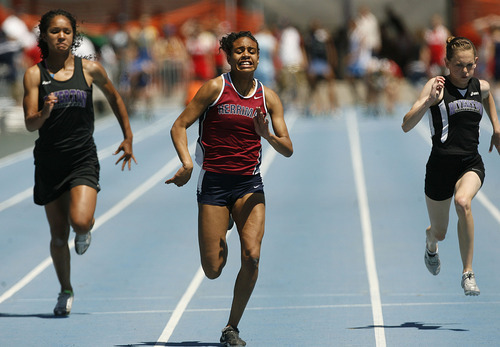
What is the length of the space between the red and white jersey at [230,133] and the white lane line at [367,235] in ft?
4.97

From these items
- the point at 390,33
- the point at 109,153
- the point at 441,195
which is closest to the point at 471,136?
the point at 441,195

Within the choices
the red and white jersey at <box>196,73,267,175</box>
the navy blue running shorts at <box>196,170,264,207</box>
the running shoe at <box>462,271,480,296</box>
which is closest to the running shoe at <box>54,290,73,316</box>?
the navy blue running shorts at <box>196,170,264,207</box>

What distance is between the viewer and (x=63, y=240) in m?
7.78

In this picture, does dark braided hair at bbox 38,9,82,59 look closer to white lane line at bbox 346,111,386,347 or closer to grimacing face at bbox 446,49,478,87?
grimacing face at bbox 446,49,478,87

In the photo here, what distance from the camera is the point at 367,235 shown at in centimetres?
1147

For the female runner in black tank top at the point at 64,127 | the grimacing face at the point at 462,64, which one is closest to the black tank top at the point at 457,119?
the grimacing face at the point at 462,64

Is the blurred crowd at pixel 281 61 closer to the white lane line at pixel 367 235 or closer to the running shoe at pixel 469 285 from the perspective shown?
the white lane line at pixel 367 235

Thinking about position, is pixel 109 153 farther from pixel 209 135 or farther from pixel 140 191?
pixel 209 135

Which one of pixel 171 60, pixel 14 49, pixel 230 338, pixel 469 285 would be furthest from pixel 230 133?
pixel 171 60

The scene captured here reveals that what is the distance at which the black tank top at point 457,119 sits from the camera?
7.12 meters

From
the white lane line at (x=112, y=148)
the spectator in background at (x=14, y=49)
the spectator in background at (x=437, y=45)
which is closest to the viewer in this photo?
the white lane line at (x=112, y=148)

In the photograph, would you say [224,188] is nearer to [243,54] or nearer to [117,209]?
[243,54]

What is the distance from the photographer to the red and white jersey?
21.5ft

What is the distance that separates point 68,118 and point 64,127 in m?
0.08
